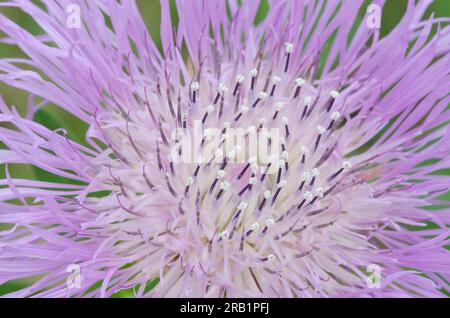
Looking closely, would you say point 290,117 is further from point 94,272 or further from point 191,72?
point 94,272

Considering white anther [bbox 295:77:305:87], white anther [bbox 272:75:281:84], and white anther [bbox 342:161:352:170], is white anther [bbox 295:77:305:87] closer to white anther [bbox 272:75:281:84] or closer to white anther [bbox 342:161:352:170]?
white anther [bbox 272:75:281:84]

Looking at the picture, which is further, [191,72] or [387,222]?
[191,72]

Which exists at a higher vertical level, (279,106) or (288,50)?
(288,50)

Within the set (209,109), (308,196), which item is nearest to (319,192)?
(308,196)

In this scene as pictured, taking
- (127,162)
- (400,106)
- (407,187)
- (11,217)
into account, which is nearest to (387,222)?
(407,187)

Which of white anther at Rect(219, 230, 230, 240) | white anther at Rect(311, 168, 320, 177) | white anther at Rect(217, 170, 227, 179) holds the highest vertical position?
white anther at Rect(311, 168, 320, 177)

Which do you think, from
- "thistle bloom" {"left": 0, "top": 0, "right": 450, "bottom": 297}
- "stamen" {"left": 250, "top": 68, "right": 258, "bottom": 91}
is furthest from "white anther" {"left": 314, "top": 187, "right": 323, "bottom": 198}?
"stamen" {"left": 250, "top": 68, "right": 258, "bottom": 91}

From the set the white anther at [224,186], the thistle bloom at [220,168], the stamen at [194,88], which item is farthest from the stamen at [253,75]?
the white anther at [224,186]

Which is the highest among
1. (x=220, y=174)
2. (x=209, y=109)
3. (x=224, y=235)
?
(x=209, y=109)

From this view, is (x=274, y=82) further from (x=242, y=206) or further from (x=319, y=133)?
(x=242, y=206)
